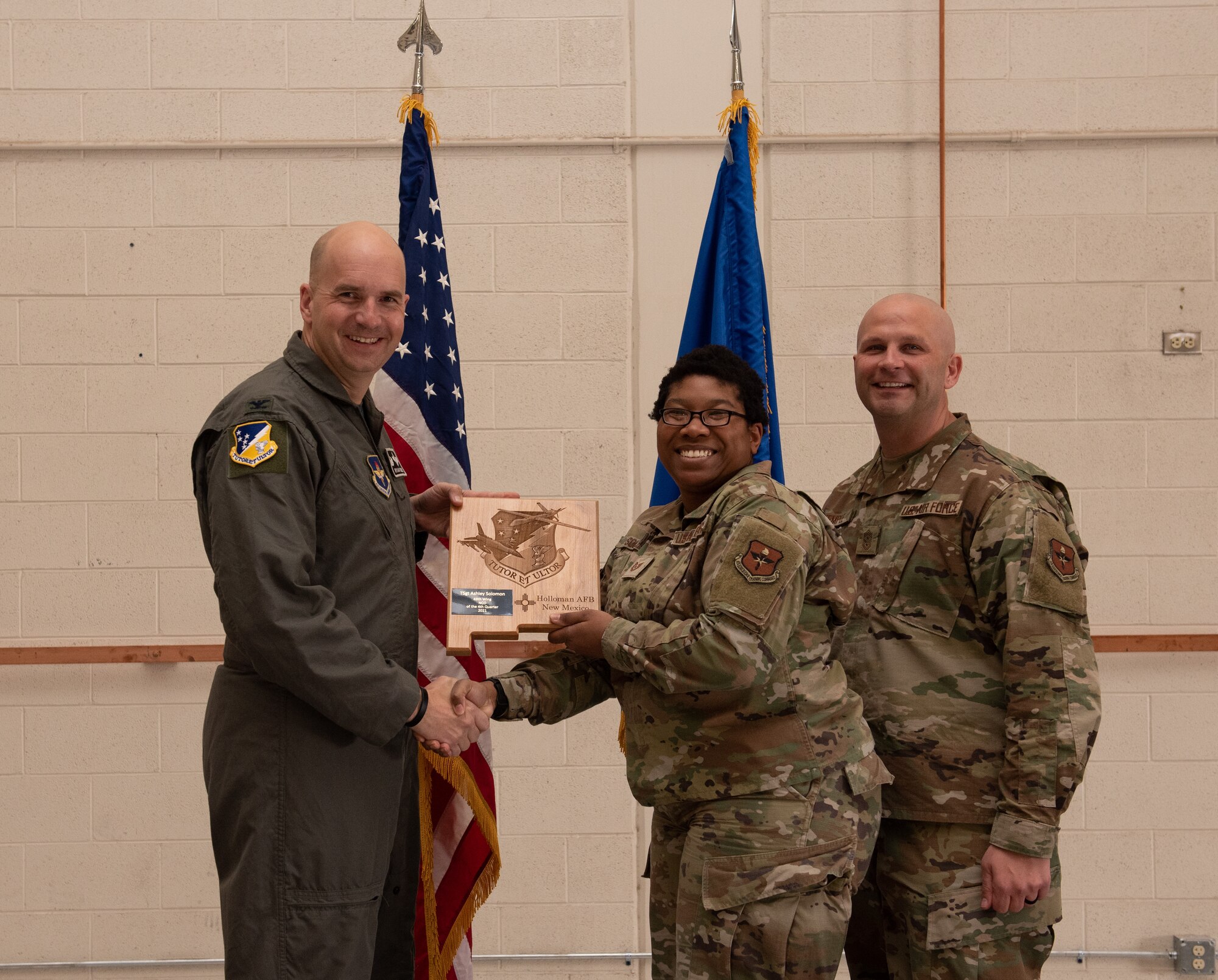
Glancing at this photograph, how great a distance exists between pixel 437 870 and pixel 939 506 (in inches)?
52.9

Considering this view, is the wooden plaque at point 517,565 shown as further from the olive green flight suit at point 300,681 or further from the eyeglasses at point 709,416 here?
the eyeglasses at point 709,416

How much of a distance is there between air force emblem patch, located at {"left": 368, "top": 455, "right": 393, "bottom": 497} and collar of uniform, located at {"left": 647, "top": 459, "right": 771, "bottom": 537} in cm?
51

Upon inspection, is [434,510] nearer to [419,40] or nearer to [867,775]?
[867,775]

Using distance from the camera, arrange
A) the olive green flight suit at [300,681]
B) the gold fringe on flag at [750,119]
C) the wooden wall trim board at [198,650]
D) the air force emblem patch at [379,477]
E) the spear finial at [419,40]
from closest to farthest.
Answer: the olive green flight suit at [300,681] < the air force emblem patch at [379,477] < the spear finial at [419,40] < the gold fringe on flag at [750,119] < the wooden wall trim board at [198,650]

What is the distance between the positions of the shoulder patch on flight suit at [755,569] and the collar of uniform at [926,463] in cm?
42

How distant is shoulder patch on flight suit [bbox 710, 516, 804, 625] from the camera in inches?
67.1

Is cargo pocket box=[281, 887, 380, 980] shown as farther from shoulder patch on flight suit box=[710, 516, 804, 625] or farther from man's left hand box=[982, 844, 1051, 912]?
man's left hand box=[982, 844, 1051, 912]

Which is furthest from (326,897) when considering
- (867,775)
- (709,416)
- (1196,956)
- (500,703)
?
(1196,956)

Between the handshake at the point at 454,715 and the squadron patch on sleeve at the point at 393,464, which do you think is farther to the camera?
the squadron patch on sleeve at the point at 393,464

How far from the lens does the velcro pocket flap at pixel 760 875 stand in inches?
66.5

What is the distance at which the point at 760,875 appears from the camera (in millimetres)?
1693

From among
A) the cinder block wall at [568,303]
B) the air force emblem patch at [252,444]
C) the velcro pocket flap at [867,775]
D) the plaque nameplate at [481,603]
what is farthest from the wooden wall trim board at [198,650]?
the air force emblem patch at [252,444]

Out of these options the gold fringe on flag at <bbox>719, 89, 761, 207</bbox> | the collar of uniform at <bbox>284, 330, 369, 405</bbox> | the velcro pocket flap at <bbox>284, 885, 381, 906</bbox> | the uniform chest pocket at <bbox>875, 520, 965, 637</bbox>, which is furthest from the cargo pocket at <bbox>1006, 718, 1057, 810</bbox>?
the gold fringe on flag at <bbox>719, 89, 761, 207</bbox>

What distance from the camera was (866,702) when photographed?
201 centimetres
